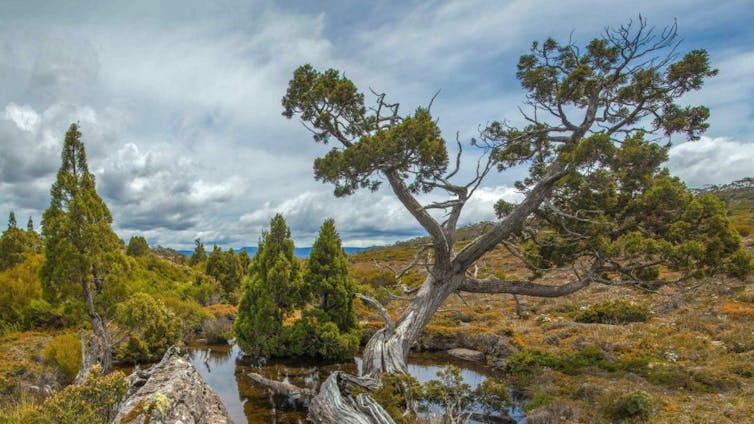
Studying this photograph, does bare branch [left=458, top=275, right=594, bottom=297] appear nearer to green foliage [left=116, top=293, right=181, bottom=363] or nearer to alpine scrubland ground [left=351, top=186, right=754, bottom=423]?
alpine scrubland ground [left=351, top=186, right=754, bottom=423]

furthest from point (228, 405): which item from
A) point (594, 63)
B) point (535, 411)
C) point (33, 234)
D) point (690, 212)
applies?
point (33, 234)

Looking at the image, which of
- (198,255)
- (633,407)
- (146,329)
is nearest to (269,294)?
(146,329)

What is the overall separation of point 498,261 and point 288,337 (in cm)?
4036

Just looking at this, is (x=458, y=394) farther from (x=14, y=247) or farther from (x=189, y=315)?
(x=14, y=247)

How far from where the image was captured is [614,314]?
1884 centimetres

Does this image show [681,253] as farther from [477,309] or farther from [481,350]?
[477,309]

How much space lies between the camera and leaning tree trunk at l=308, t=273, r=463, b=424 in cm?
737

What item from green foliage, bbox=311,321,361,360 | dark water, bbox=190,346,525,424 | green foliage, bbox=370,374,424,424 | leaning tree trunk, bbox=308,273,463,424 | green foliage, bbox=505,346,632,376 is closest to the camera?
leaning tree trunk, bbox=308,273,463,424

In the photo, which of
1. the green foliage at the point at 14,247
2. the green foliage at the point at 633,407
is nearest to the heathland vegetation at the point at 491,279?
the green foliage at the point at 633,407

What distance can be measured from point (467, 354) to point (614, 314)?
827cm

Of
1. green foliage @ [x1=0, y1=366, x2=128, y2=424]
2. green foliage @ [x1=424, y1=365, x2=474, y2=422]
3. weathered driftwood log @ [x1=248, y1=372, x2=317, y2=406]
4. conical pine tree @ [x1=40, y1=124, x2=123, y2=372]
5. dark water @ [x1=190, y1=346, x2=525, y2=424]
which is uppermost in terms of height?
conical pine tree @ [x1=40, y1=124, x2=123, y2=372]

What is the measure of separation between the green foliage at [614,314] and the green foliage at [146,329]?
19034 millimetres

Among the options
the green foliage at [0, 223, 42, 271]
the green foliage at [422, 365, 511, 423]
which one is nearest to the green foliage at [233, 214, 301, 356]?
the green foliage at [422, 365, 511, 423]

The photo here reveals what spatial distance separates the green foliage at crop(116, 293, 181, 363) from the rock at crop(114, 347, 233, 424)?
485cm
